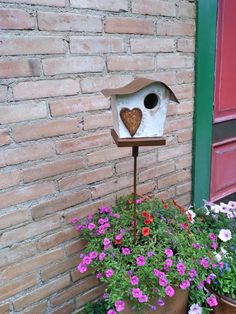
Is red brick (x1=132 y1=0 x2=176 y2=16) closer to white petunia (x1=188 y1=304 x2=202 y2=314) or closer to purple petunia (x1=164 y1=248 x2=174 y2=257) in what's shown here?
purple petunia (x1=164 y1=248 x2=174 y2=257)

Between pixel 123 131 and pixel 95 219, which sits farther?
pixel 95 219

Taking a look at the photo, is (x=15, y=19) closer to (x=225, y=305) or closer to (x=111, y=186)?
(x=111, y=186)

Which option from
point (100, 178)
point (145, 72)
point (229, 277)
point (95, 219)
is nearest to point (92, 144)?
point (100, 178)

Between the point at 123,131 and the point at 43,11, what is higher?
the point at 43,11

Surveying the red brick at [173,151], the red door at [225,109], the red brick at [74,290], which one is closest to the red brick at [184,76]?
the red door at [225,109]

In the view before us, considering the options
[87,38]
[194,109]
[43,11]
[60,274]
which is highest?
[43,11]

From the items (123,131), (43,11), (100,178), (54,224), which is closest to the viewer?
(123,131)

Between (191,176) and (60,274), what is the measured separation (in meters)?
1.12

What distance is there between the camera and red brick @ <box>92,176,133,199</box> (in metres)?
1.72

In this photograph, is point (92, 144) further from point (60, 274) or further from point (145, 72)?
point (60, 274)

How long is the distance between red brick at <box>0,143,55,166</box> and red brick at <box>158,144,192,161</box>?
0.76m

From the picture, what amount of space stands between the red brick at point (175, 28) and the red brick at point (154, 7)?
0.18ft

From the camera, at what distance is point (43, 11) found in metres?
1.34

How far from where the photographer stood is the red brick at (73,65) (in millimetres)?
1416
